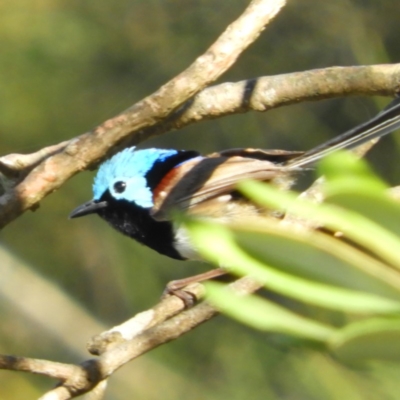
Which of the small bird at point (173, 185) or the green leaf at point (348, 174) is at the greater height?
the green leaf at point (348, 174)

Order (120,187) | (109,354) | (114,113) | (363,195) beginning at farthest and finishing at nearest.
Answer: (114,113), (120,187), (109,354), (363,195)

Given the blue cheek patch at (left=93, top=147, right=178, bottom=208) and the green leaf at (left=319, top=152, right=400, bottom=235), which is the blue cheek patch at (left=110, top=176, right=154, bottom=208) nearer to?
the blue cheek patch at (left=93, top=147, right=178, bottom=208)

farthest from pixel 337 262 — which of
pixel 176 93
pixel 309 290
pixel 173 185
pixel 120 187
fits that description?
pixel 120 187

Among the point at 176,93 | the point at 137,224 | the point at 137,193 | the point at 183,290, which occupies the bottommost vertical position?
the point at 183,290

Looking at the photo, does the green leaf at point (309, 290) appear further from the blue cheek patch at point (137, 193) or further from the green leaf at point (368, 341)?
the blue cheek patch at point (137, 193)

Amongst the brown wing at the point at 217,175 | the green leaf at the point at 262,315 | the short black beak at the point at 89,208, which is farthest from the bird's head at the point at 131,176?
the green leaf at the point at 262,315

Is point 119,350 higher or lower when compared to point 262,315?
lower

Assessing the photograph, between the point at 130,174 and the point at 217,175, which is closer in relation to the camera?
the point at 217,175

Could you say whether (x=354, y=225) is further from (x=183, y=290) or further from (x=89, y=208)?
(x=89, y=208)

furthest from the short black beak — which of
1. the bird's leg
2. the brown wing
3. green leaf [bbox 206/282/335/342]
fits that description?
green leaf [bbox 206/282/335/342]
